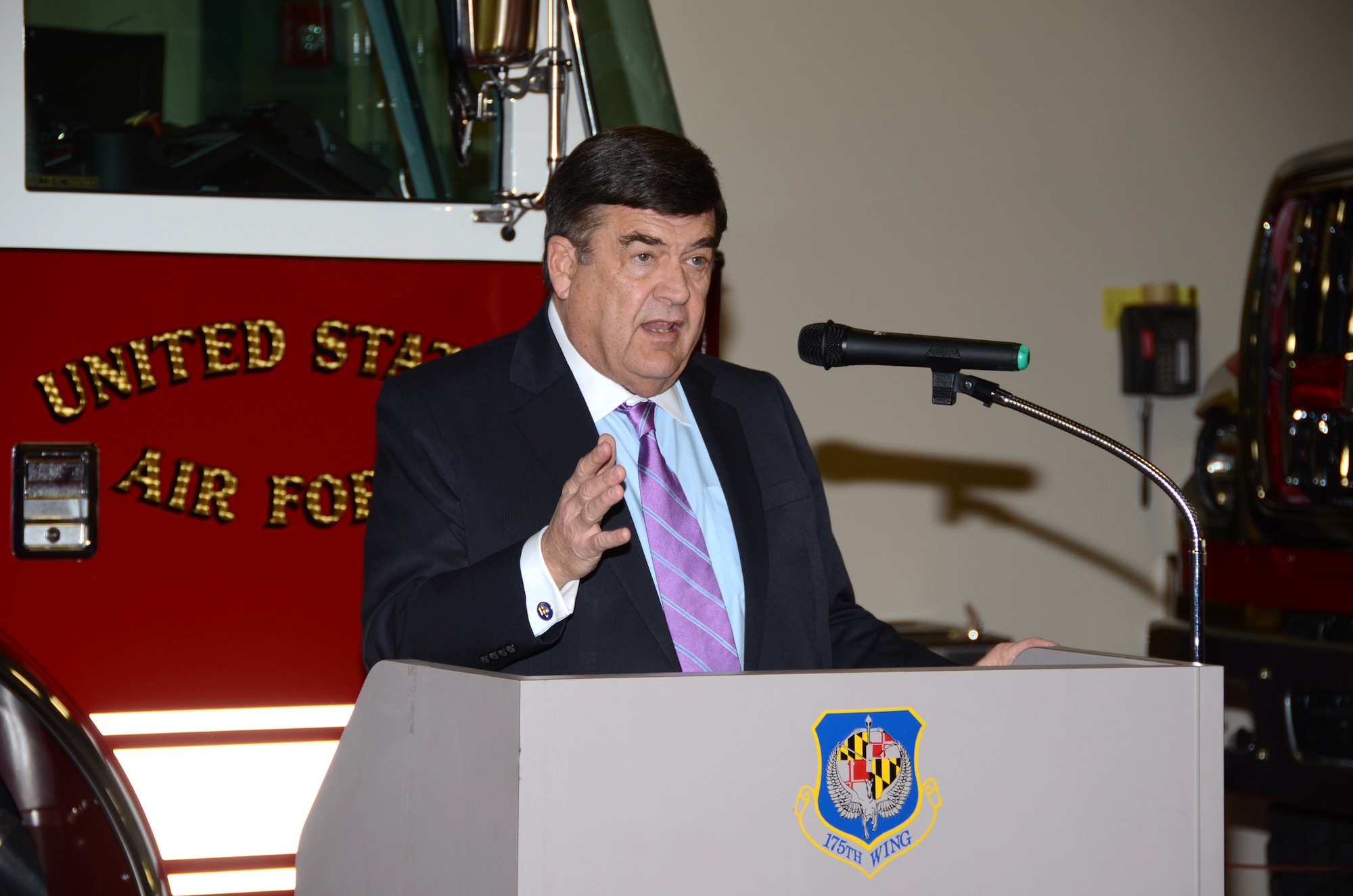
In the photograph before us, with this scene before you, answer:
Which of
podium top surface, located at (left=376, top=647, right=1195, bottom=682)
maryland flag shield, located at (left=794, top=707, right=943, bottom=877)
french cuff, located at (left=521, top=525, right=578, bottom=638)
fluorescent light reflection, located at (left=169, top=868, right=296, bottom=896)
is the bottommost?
fluorescent light reflection, located at (left=169, top=868, right=296, bottom=896)

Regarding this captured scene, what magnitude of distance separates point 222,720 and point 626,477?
2.85 ft

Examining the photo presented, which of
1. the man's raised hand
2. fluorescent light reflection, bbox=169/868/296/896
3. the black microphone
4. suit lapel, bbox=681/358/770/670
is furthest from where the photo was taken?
fluorescent light reflection, bbox=169/868/296/896

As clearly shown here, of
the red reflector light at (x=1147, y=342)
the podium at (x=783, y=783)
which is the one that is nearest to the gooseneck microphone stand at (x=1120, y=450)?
the podium at (x=783, y=783)

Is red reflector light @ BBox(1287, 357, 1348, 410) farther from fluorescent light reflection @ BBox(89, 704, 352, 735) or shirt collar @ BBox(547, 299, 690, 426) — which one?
fluorescent light reflection @ BBox(89, 704, 352, 735)

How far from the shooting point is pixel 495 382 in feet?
6.15

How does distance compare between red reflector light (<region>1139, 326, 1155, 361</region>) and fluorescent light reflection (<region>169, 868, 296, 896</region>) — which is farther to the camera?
red reflector light (<region>1139, 326, 1155, 361</region>)

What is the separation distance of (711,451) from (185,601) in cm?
83

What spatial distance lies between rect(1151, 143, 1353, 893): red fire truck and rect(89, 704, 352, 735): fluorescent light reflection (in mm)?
1891

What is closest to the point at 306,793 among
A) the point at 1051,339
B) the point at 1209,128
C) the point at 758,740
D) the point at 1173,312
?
the point at 758,740

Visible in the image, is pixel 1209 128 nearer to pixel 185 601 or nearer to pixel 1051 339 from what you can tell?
pixel 1051 339

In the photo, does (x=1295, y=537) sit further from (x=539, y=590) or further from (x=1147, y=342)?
(x=539, y=590)

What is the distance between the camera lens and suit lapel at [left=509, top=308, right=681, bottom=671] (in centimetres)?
168

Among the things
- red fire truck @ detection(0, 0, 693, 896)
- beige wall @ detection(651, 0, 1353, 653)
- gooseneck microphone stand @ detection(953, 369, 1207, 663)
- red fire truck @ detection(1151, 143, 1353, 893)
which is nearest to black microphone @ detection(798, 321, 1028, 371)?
gooseneck microphone stand @ detection(953, 369, 1207, 663)

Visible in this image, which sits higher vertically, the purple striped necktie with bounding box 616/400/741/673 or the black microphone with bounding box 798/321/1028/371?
the black microphone with bounding box 798/321/1028/371
